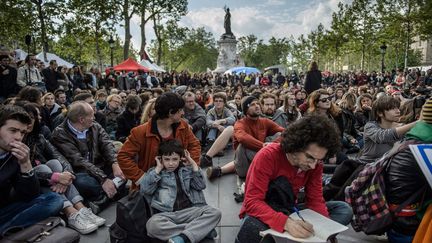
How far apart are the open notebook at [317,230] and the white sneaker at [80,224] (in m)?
2.07

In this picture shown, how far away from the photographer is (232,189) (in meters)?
5.19

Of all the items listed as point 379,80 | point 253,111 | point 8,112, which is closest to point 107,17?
point 379,80

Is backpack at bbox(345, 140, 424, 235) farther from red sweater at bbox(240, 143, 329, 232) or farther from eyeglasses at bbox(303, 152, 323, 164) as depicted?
eyeglasses at bbox(303, 152, 323, 164)

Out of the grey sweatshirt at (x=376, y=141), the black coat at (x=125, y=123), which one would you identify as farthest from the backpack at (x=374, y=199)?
the black coat at (x=125, y=123)

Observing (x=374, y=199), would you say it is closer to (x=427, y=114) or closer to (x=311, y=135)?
(x=427, y=114)

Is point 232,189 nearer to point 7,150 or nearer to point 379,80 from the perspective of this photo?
point 7,150

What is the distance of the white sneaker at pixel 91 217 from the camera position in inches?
154

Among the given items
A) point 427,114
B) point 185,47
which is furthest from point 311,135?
point 185,47

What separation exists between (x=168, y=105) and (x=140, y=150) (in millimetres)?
598

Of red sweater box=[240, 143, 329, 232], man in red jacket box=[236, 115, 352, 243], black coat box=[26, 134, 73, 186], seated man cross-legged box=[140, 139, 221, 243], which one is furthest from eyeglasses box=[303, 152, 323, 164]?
black coat box=[26, 134, 73, 186]

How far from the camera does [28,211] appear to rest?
3.23 m

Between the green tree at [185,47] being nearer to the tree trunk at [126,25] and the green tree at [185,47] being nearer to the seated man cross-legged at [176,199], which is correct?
the tree trunk at [126,25]

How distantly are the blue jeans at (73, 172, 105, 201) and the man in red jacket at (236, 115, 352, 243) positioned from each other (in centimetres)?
221

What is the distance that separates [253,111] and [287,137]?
9.22 feet
